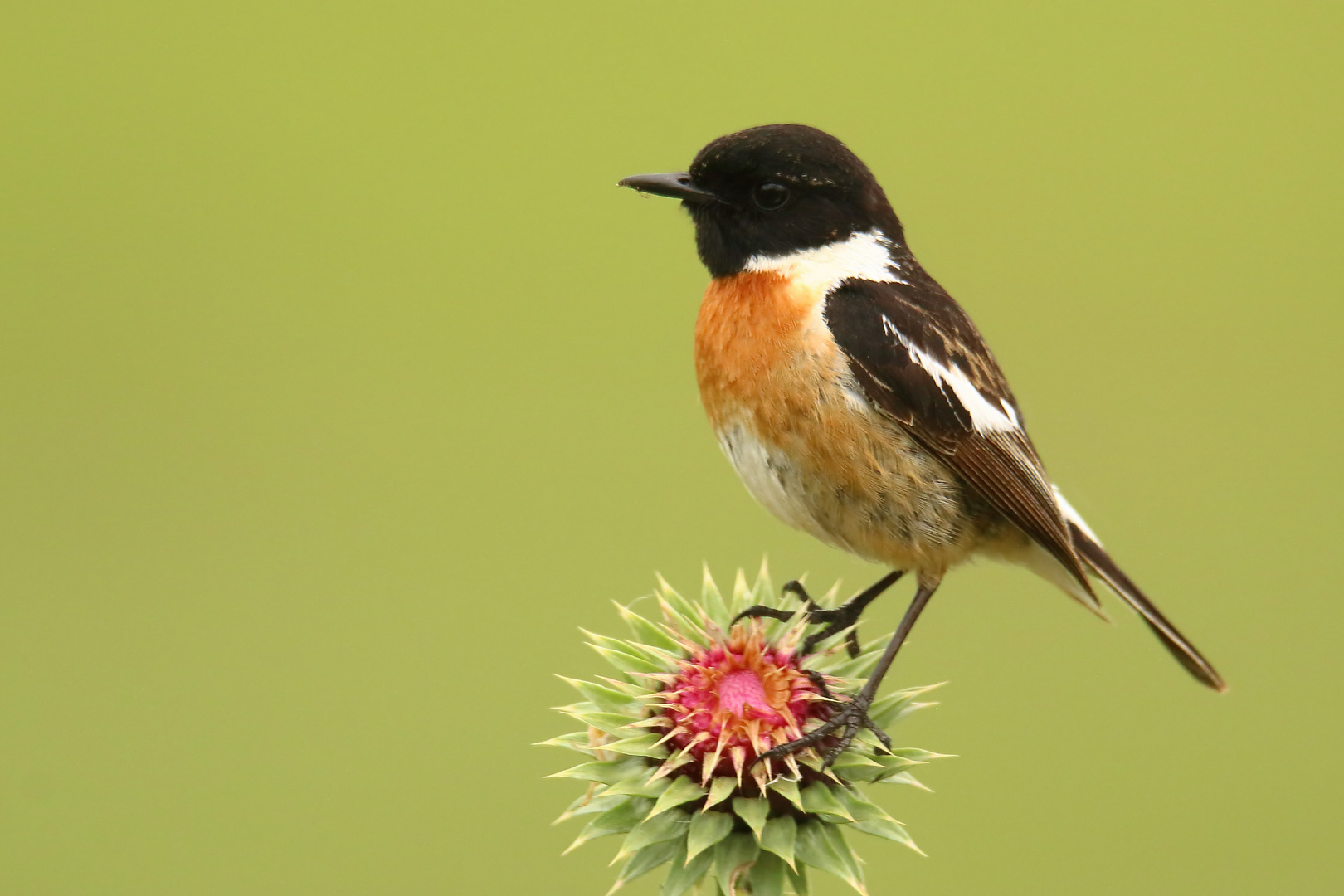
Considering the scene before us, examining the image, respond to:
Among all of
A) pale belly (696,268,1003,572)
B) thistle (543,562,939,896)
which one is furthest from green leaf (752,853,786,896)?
pale belly (696,268,1003,572)

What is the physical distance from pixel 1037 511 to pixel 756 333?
1017 millimetres

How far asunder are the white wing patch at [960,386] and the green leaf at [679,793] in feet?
5.41

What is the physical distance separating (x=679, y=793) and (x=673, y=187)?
7.03 feet

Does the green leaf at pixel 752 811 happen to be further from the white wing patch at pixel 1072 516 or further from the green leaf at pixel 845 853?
the white wing patch at pixel 1072 516

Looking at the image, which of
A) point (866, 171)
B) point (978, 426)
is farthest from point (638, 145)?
point (978, 426)

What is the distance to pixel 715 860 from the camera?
2.65m

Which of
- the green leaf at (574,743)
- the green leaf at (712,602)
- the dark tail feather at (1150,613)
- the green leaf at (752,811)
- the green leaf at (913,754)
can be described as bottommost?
the green leaf at (752,811)

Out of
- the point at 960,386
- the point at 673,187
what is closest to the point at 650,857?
the point at 960,386

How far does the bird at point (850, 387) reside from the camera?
3.72 metres

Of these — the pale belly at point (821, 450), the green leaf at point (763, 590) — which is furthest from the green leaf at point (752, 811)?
the pale belly at point (821, 450)

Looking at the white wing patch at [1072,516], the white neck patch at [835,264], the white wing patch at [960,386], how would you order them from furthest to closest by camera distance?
the white wing patch at [1072,516], the white neck patch at [835,264], the white wing patch at [960,386]

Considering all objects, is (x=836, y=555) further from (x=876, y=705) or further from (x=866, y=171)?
(x=876, y=705)

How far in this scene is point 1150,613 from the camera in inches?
160

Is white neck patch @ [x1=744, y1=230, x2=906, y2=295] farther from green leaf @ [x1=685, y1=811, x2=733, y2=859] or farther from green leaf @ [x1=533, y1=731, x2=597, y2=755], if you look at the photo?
green leaf @ [x1=685, y1=811, x2=733, y2=859]
